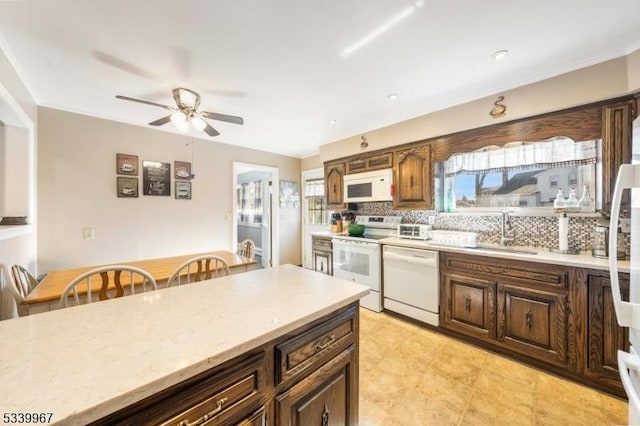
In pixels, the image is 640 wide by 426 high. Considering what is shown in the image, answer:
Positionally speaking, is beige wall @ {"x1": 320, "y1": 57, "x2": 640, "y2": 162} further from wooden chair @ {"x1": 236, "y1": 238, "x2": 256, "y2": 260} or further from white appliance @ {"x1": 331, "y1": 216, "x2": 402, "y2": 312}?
wooden chair @ {"x1": 236, "y1": 238, "x2": 256, "y2": 260}

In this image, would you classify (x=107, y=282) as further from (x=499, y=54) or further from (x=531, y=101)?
(x=531, y=101)

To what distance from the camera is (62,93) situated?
7.82 feet

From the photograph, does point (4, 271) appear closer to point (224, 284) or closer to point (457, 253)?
point (224, 284)

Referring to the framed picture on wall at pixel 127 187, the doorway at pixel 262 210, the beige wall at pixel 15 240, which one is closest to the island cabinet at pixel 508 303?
the doorway at pixel 262 210

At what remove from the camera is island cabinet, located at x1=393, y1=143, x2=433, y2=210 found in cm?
284

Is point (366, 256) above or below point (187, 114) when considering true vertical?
below

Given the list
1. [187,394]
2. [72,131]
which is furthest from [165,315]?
[72,131]

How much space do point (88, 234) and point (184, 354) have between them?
325cm

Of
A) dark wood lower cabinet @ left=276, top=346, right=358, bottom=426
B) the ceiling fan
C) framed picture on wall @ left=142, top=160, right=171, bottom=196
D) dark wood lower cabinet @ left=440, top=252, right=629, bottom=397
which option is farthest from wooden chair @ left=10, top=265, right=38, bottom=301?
dark wood lower cabinet @ left=440, top=252, right=629, bottom=397

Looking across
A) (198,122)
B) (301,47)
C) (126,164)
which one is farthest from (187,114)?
(126,164)

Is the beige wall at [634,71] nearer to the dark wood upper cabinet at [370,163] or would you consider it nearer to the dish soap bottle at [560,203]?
the dish soap bottle at [560,203]

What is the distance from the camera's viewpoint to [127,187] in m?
3.14

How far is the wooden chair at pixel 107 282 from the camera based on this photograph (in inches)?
52.4

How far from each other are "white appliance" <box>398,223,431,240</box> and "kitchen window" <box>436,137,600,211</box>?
0.35m
